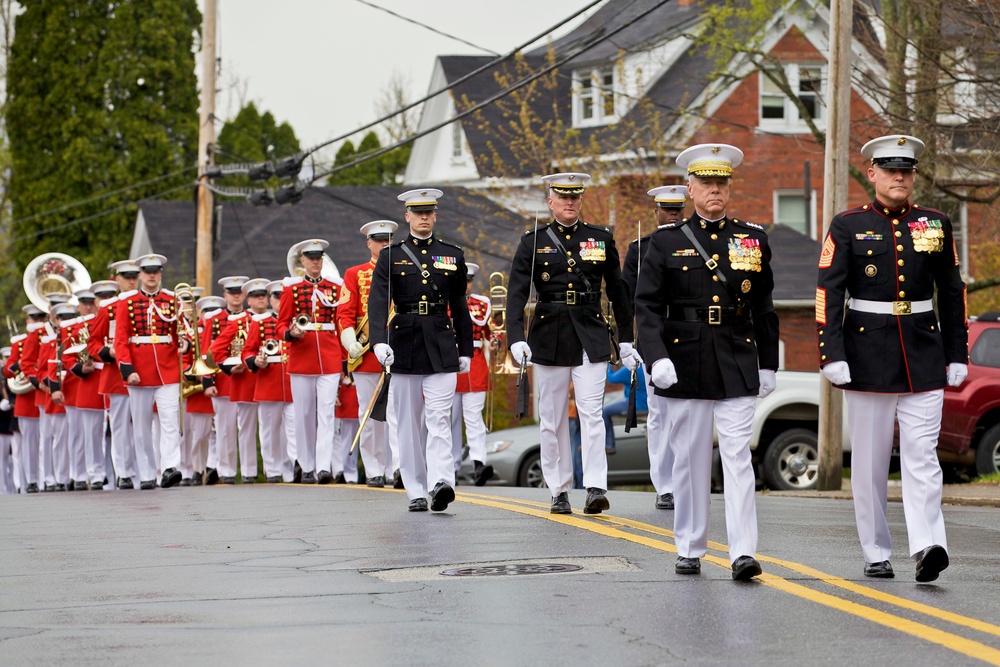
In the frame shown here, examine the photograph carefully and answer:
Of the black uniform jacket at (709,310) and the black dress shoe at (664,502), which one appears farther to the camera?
the black dress shoe at (664,502)

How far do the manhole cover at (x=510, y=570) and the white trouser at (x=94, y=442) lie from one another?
1402 cm

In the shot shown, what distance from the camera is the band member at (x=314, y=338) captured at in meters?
19.3

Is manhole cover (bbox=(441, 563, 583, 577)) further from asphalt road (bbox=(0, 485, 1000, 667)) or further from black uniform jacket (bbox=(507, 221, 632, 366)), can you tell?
black uniform jacket (bbox=(507, 221, 632, 366))

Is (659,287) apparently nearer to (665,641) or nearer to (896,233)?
(896,233)

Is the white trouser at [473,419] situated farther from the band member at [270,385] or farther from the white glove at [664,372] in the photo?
the white glove at [664,372]

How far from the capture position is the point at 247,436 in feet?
73.1

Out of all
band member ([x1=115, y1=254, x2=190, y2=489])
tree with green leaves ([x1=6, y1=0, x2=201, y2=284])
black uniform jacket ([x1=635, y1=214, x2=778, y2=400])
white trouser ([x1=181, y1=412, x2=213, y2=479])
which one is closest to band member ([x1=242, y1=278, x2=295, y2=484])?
band member ([x1=115, y1=254, x2=190, y2=489])

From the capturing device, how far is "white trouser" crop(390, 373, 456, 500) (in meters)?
13.2

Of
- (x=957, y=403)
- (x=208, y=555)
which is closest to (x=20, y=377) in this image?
(x=957, y=403)

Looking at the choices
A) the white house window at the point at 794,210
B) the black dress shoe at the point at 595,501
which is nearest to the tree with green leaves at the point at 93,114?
the white house window at the point at 794,210

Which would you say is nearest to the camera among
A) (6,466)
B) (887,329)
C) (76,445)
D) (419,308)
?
(887,329)

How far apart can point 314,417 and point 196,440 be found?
383 cm

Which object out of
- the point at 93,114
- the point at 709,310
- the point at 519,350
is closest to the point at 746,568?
the point at 709,310

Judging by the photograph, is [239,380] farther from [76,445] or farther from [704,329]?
[704,329]
